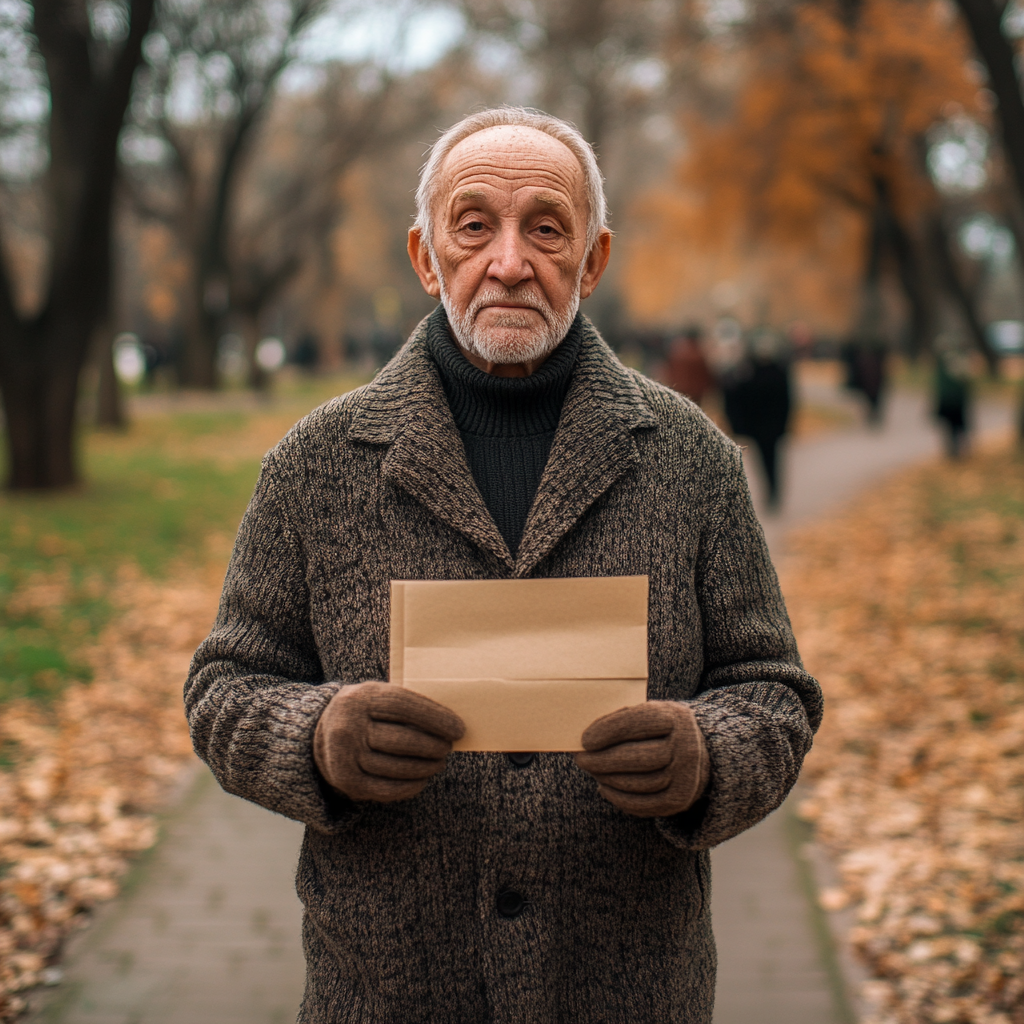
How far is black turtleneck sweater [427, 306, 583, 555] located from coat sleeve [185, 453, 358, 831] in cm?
34

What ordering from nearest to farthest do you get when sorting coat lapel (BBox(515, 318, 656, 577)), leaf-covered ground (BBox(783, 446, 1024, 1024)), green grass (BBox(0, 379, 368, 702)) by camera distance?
coat lapel (BBox(515, 318, 656, 577)), leaf-covered ground (BBox(783, 446, 1024, 1024)), green grass (BBox(0, 379, 368, 702))

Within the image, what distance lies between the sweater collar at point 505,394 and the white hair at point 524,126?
19cm

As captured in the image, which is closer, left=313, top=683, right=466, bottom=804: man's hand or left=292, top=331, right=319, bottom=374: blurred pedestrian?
left=313, top=683, right=466, bottom=804: man's hand

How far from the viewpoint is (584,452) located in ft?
6.43

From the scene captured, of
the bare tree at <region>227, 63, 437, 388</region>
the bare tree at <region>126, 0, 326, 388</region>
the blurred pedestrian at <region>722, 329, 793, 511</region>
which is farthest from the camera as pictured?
the bare tree at <region>227, 63, 437, 388</region>

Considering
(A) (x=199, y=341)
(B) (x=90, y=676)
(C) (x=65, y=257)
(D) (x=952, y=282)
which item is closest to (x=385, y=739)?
(B) (x=90, y=676)

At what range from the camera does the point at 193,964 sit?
12.8ft

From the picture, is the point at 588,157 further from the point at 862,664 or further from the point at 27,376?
the point at 27,376

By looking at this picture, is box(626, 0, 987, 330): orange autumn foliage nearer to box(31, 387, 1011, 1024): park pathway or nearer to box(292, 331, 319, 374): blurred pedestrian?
box(292, 331, 319, 374): blurred pedestrian

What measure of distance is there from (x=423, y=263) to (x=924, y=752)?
182 inches

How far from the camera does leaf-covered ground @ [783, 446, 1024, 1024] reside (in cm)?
392

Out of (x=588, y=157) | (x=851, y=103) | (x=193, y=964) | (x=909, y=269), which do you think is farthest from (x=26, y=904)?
(x=909, y=269)

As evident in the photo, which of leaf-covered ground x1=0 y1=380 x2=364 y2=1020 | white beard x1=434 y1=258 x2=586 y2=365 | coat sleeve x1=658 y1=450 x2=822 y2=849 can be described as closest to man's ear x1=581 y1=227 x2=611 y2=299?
white beard x1=434 y1=258 x2=586 y2=365

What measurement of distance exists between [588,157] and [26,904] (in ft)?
11.6
